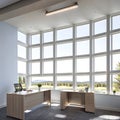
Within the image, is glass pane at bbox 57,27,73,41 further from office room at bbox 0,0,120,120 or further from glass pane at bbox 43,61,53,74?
glass pane at bbox 43,61,53,74

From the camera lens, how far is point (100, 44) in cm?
591

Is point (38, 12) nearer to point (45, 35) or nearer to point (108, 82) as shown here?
point (45, 35)

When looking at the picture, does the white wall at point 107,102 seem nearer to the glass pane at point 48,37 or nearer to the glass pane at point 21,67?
the glass pane at point 48,37

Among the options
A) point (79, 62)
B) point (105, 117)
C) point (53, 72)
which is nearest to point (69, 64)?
point (79, 62)

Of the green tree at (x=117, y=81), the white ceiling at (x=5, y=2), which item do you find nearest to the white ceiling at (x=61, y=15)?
the white ceiling at (x=5, y=2)

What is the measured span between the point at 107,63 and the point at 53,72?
2631mm

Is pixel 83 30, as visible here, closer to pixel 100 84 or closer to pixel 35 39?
pixel 100 84

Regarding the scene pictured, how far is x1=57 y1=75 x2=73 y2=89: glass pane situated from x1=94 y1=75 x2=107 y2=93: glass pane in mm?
1171

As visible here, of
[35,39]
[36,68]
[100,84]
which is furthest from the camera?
[35,39]

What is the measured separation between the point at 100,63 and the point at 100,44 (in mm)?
787

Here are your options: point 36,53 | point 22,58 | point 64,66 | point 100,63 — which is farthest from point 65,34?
point 22,58

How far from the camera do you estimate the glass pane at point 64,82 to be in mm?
6578

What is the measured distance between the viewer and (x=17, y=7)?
423 centimetres

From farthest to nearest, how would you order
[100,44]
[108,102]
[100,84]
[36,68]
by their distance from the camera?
1. [36,68]
2. [100,44]
3. [100,84]
4. [108,102]
